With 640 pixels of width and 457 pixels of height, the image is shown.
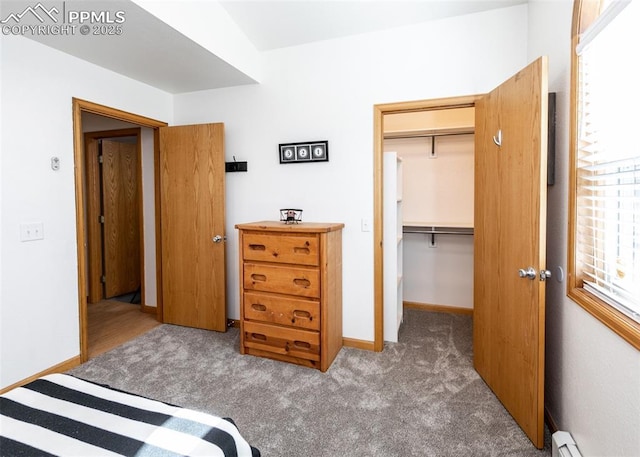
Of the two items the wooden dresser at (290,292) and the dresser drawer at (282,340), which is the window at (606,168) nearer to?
the wooden dresser at (290,292)

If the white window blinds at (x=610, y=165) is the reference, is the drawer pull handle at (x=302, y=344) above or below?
below

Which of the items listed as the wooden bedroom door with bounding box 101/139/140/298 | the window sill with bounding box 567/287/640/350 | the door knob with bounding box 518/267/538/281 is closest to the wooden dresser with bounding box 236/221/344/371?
the door knob with bounding box 518/267/538/281

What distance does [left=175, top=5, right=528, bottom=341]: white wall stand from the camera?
2564 mm

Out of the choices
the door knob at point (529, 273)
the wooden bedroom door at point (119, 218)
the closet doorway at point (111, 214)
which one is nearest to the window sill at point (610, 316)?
the door knob at point (529, 273)

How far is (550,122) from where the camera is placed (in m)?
1.90

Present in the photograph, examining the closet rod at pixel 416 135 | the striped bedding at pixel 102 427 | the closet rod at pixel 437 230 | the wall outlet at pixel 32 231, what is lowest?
the striped bedding at pixel 102 427

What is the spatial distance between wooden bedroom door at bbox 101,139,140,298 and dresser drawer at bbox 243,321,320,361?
2725mm

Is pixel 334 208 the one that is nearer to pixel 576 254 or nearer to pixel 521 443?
pixel 576 254

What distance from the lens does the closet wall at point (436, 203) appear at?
12.0ft

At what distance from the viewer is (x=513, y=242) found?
1.95 meters

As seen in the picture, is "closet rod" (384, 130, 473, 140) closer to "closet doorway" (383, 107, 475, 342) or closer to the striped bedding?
"closet doorway" (383, 107, 475, 342)

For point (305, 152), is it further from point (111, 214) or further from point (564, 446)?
point (111, 214)

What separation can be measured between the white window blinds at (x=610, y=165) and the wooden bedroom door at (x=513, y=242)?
0.17 metres

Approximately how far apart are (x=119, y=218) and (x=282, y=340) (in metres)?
3.16
